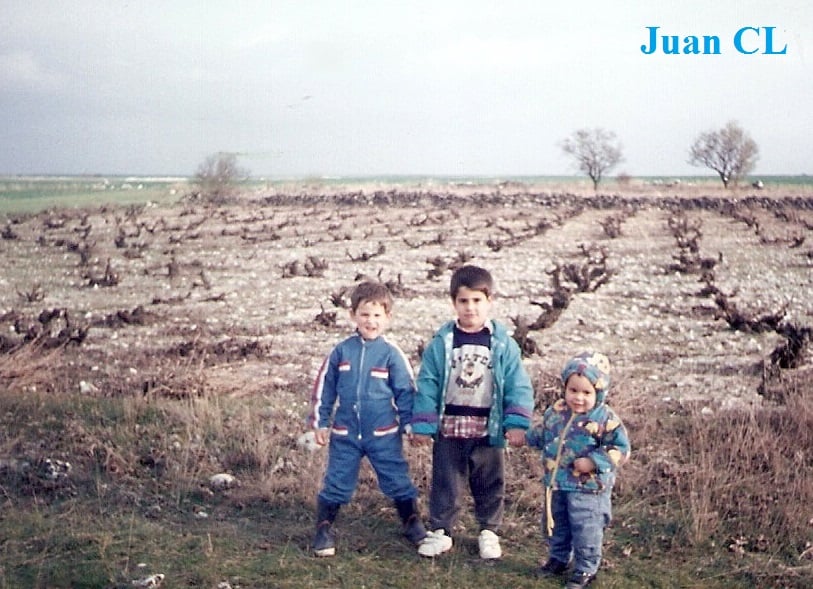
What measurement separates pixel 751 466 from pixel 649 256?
13085 mm

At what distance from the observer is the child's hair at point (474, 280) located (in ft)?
12.3

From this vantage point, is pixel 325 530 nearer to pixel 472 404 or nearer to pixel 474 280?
pixel 472 404

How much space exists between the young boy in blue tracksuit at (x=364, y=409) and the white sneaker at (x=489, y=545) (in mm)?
295

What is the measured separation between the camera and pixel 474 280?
12.3 feet

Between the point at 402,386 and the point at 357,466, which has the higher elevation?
the point at 402,386

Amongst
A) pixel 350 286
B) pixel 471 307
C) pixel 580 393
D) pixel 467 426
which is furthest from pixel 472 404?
pixel 350 286

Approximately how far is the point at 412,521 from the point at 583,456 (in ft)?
3.05

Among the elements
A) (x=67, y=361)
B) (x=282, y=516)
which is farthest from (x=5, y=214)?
(x=282, y=516)

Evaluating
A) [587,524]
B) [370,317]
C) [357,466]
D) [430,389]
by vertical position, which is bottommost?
[587,524]

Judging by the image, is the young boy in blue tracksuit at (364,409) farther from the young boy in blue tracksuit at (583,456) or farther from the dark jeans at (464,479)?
the young boy in blue tracksuit at (583,456)

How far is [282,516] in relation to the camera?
440 cm


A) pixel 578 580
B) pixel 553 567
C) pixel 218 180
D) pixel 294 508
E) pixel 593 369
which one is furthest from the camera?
pixel 218 180

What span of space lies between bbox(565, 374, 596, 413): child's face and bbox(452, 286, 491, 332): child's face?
52 cm

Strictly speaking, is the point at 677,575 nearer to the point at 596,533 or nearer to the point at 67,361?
the point at 596,533
